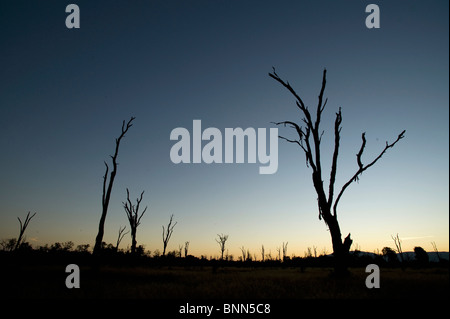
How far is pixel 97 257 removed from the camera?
14.1m
